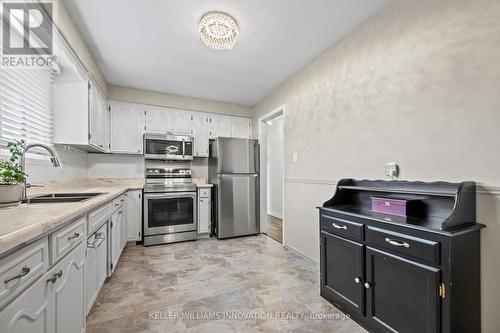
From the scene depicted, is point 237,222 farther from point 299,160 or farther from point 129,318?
point 129,318

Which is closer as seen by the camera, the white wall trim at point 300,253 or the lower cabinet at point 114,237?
the lower cabinet at point 114,237

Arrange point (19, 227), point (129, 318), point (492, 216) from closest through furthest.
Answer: point (19, 227), point (492, 216), point (129, 318)

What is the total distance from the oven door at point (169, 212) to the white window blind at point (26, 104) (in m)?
1.50

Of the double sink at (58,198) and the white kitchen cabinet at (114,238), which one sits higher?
the double sink at (58,198)

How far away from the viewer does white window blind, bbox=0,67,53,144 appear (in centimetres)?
167

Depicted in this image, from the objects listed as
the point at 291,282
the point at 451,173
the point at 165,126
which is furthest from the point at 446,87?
the point at 165,126

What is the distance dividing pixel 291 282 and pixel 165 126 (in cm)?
313

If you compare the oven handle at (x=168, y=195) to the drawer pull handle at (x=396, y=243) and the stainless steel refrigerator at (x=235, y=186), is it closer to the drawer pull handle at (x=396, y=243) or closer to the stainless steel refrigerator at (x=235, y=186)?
the stainless steel refrigerator at (x=235, y=186)

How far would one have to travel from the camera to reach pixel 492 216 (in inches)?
51.7

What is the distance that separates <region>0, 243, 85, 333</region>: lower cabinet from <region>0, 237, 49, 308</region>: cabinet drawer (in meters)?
0.03

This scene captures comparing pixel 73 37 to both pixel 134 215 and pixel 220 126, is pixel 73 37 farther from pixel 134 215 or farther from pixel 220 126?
pixel 220 126

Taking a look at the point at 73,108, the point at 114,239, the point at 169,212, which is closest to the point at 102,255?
the point at 114,239

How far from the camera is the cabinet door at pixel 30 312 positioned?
0.71 meters

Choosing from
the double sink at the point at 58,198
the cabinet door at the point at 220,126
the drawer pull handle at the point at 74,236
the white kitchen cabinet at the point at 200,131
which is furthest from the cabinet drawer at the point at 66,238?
the cabinet door at the point at 220,126
